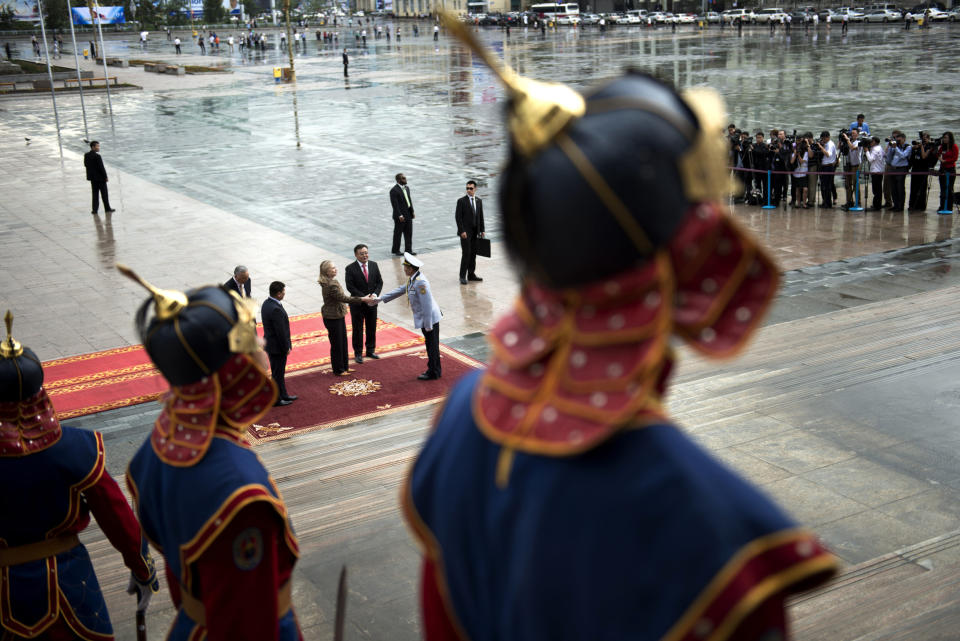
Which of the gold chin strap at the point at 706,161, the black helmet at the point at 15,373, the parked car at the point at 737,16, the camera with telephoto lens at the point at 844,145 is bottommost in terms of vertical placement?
the camera with telephoto lens at the point at 844,145

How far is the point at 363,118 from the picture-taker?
3700 cm

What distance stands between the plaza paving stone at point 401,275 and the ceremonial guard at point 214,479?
1.33m

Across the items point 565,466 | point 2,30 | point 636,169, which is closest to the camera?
point 636,169

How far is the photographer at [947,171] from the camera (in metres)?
18.4

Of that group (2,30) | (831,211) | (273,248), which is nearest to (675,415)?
(273,248)

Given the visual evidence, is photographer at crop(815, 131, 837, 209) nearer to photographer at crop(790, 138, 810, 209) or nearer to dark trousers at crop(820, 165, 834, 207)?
dark trousers at crop(820, 165, 834, 207)

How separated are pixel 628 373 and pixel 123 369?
11.5 meters

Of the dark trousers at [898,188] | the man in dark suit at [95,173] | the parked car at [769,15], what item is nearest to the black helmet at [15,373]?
the dark trousers at [898,188]

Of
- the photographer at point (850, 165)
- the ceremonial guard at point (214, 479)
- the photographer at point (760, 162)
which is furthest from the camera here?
the photographer at point (760, 162)

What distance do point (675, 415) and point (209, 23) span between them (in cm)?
11573

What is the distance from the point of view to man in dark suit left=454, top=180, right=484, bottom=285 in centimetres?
1534

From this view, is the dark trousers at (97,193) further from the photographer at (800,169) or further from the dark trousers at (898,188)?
the dark trousers at (898,188)

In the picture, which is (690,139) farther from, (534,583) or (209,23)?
(209,23)

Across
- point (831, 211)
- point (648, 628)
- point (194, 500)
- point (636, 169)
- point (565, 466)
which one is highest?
point (636, 169)
